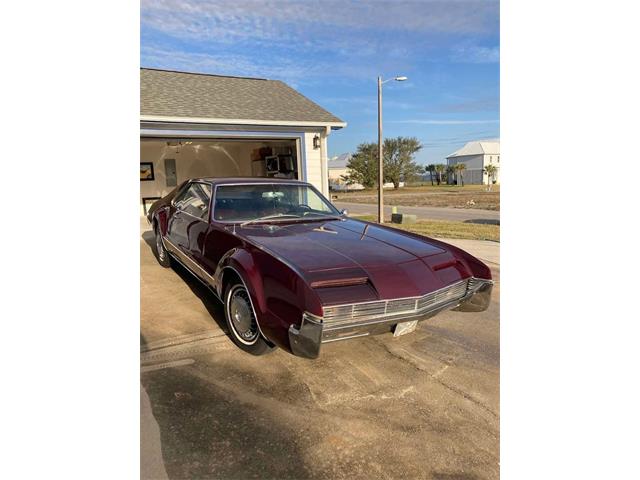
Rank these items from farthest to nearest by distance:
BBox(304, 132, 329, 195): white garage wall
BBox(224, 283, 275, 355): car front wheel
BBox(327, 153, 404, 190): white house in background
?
BBox(327, 153, 404, 190): white house in background → BBox(304, 132, 329, 195): white garage wall → BBox(224, 283, 275, 355): car front wheel

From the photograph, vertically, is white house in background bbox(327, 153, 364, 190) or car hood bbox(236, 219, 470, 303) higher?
white house in background bbox(327, 153, 364, 190)

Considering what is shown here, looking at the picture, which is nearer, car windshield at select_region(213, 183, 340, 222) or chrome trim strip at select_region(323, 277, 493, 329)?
chrome trim strip at select_region(323, 277, 493, 329)

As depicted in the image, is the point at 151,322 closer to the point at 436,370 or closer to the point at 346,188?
the point at 436,370

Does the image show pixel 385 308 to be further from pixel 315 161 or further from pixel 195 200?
pixel 315 161

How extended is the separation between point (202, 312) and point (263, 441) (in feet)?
6.68

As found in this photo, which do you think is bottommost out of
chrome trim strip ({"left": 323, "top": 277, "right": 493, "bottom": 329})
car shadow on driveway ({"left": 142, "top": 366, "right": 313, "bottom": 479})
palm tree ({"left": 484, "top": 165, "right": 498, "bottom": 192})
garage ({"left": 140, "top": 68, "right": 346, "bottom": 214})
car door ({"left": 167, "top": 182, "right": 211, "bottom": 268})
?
car shadow on driveway ({"left": 142, "top": 366, "right": 313, "bottom": 479})


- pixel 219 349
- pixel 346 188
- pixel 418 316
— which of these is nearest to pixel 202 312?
pixel 219 349

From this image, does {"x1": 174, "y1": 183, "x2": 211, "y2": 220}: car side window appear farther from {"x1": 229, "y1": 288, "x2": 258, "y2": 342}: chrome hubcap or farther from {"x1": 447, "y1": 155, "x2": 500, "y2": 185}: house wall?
{"x1": 447, "y1": 155, "x2": 500, "y2": 185}: house wall

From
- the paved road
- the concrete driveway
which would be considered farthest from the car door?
the paved road

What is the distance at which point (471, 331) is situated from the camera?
3602 mm

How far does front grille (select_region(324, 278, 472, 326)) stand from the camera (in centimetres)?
231

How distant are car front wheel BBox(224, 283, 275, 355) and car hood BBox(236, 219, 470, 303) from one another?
0.44 m

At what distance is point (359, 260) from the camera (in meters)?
2.71

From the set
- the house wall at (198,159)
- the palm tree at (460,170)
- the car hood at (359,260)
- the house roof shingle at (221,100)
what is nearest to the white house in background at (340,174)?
the palm tree at (460,170)
